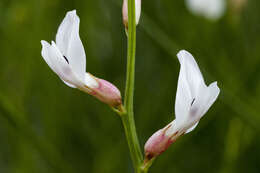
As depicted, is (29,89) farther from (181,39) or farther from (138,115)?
(181,39)

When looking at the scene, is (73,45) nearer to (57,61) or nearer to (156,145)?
(57,61)

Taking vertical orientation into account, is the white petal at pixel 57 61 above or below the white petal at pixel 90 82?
above

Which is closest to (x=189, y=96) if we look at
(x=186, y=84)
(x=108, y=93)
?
(x=186, y=84)

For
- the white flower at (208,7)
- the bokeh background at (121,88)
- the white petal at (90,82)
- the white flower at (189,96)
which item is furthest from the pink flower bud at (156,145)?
the white flower at (208,7)

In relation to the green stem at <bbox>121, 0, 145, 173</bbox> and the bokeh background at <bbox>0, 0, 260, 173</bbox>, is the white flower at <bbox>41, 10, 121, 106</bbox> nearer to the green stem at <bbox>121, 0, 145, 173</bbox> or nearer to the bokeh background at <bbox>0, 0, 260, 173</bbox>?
the green stem at <bbox>121, 0, 145, 173</bbox>

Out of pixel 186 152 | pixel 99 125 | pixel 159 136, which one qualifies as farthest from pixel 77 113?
pixel 159 136

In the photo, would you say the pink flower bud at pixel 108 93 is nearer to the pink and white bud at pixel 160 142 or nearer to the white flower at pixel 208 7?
the pink and white bud at pixel 160 142
